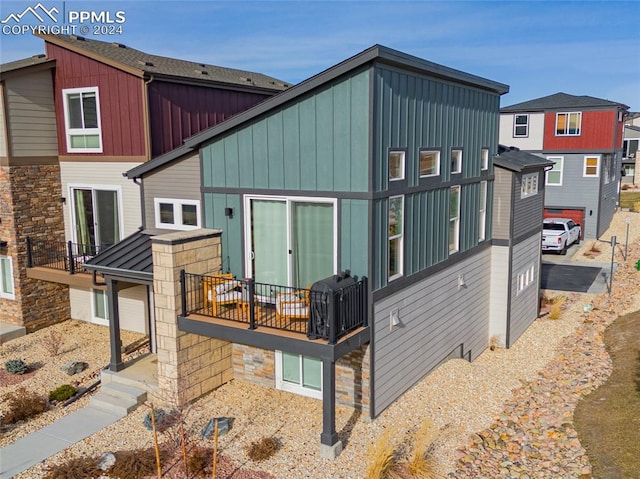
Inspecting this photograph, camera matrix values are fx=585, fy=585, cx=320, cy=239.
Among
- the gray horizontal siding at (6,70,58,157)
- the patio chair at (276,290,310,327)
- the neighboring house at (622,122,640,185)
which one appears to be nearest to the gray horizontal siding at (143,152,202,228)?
the patio chair at (276,290,310,327)

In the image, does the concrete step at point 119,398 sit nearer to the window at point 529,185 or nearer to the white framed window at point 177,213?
the white framed window at point 177,213

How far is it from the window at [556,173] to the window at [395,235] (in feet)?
74.8

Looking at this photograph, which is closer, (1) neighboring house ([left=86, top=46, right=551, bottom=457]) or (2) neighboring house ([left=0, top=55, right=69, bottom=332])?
(1) neighboring house ([left=86, top=46, right=551, bottom=457])

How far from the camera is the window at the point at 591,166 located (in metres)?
30.5

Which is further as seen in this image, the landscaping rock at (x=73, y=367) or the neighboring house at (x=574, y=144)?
the neighboring house at (x=574, y=144)

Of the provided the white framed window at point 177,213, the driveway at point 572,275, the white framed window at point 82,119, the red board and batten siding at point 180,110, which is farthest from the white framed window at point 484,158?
the white framed window at point 82,119

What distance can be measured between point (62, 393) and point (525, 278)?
13285 mm

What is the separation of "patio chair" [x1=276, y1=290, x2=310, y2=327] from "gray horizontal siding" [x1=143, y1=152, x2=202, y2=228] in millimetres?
3592

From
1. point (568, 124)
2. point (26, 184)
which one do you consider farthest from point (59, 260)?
point (568, 124)

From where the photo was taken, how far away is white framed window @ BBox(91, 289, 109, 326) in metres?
16.9

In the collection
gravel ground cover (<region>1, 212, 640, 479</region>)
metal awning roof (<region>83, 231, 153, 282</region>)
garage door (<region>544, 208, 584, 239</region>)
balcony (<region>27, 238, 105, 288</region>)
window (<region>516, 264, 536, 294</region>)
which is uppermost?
metal awning roof (<region>83, 231, 153, 282</region>)

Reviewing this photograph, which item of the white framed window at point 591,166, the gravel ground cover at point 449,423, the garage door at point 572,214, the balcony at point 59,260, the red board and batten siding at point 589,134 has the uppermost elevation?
the red board and batten siding at point 589,134

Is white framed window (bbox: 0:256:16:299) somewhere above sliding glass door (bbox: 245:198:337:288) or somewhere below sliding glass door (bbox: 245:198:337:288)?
below

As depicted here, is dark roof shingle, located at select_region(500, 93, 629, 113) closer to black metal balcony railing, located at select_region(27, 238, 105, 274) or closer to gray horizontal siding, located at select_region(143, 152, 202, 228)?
gray horizontal siding, located at select_region(143, 152, 202, 228)
